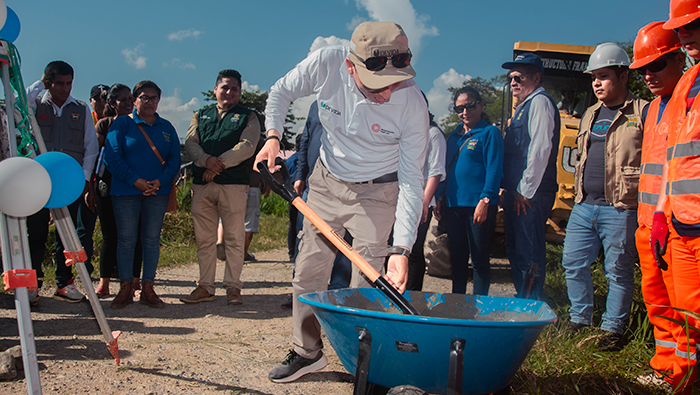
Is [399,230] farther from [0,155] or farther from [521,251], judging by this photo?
[0,155]

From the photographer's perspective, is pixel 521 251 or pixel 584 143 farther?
pixel 521 251

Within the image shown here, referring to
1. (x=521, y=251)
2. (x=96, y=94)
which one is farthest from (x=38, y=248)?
(x=521, y=251)

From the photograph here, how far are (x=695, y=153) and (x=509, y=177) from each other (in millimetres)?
2063

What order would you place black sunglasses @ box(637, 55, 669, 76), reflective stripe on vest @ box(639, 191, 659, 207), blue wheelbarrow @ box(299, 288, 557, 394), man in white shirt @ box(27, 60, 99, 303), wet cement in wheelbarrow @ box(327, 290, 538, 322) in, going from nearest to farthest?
blue wheelbarrow @ box(299, 288, 557, 394) → wet cement in wheelbarrow @ box(327, 290, 538, 322) → reflective stripe on vest @ box(639, 191, 659, 207) → black sunglasses @ box(637, 55, 669, 76) → man in white shirt @ box(27, 60, 99, 303)

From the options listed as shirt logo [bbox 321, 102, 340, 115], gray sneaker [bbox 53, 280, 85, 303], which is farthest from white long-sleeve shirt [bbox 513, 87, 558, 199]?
gray sneaker [bbox 53, 280, 85, 303]

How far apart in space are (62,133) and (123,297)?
1.56 m

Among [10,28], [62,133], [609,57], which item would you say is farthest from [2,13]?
[609,57]

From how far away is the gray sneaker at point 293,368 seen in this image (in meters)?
2.73

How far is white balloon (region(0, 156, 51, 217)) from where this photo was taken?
1.80 metres

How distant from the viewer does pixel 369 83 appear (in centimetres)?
226

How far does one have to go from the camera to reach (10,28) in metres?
2.21

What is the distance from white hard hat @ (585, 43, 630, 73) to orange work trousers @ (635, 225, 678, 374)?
1.39 metres

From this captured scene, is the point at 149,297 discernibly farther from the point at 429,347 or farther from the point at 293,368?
the point at 429,347

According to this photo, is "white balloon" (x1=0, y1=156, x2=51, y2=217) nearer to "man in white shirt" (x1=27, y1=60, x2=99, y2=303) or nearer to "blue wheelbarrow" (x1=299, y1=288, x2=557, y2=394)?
"blue wheelbarrow" (x1=299, y1=288, x2=557, y2=394)
